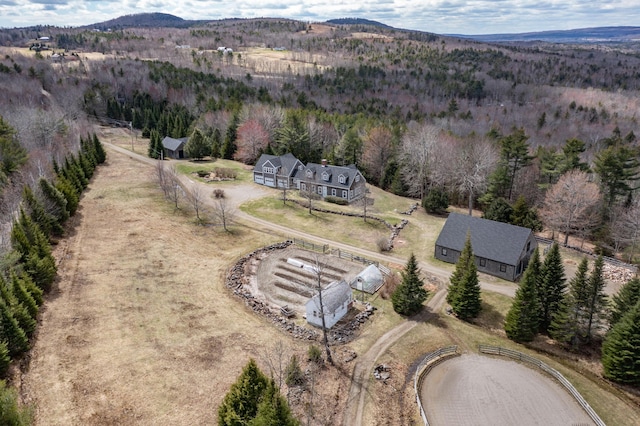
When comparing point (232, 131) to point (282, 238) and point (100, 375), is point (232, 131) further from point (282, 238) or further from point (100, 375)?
point (100, 375)

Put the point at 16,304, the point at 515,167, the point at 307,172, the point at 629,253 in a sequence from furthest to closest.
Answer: the point at 307,172 < the point at 515,167 < the point at 629,253 < the point at 16,304

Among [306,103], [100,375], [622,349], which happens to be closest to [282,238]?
[100,375]

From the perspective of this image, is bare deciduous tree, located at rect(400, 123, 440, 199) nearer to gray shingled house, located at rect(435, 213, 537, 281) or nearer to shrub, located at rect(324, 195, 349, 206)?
shrub, located at rect(324, 195, 349, 206)

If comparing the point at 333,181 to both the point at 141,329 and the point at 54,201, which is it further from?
the point at 141,329

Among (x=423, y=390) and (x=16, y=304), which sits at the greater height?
(x=16, y=304)

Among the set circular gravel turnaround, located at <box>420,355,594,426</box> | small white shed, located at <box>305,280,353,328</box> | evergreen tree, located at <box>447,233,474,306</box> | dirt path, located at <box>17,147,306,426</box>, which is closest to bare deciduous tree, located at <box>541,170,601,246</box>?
evergreen tree, located at <box>447,233,474,306</box>

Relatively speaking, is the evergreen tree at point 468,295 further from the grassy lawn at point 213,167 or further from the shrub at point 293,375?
the grassy lawn at point 213,167

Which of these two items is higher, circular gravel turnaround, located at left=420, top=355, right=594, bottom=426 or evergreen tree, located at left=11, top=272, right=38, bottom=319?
evergreen tree, located at left=11, top=272, right=38, bottom=319
